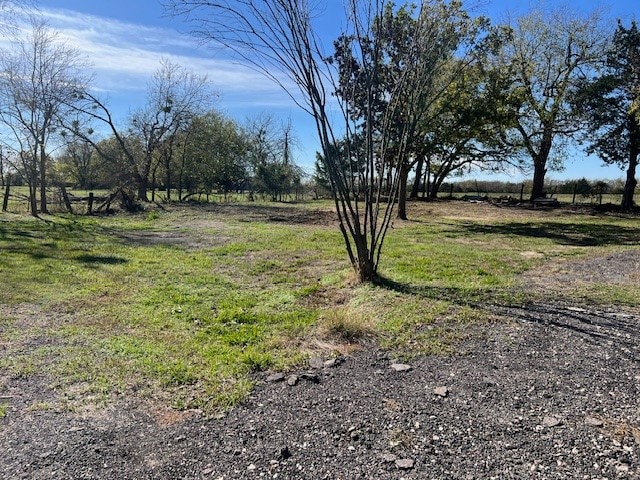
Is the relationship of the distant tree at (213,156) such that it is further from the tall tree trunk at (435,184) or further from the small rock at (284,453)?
the small rock at (284,453)

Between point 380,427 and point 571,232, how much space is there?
426 inches

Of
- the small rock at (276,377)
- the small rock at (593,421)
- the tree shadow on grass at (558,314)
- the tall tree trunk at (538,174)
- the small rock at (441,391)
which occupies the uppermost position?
the tall tree trunk at (538,174)

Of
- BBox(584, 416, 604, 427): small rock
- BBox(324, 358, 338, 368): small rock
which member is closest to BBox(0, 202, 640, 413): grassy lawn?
BBox(324, 358, 338, 368): small rock

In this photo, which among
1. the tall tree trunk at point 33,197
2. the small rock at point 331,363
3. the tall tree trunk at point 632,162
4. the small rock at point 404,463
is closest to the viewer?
the small rock at point 404,463

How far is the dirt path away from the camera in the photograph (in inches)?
73.1

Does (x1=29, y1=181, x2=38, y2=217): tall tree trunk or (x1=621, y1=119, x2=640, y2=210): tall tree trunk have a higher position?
(x1=621, y1=119, x2=640, y2=210): tall tree trunk

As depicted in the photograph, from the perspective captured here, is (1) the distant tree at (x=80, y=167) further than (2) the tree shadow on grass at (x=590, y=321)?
Yes

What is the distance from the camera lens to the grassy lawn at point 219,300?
2.89 m

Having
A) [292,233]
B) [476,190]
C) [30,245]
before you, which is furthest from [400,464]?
[476,190]

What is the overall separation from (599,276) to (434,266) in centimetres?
212

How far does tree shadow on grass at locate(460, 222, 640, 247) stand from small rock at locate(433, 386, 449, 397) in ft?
25.3

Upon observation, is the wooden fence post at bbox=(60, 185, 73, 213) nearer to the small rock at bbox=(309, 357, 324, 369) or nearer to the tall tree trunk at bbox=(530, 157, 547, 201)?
the small rock at bbox=(309, 357, 324, 369)

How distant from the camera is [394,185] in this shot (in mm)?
5176

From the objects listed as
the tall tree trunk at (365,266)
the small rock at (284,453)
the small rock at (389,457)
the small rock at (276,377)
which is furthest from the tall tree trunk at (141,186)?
the small rock at (389,457)
